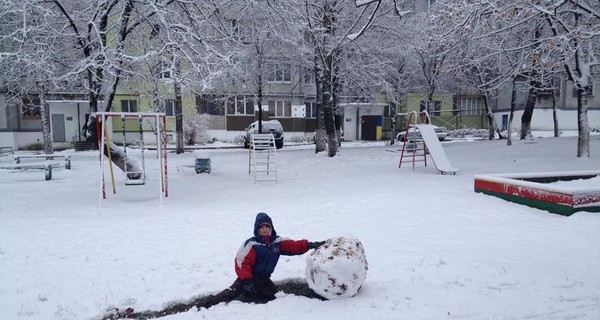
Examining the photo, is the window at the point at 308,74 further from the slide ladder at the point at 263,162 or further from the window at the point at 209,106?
the slide ladder at the point at 263,162

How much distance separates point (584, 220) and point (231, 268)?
6.32 m

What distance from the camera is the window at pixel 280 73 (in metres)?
29.1

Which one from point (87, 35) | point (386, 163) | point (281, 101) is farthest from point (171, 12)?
point (281, 101)

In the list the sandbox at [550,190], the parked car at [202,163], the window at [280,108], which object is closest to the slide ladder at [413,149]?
the sandbox at [550,190]

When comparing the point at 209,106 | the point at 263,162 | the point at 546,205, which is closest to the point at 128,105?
the point at 209,106

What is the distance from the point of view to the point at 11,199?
11.5 meters

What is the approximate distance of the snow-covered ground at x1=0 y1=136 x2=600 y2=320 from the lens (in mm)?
4754

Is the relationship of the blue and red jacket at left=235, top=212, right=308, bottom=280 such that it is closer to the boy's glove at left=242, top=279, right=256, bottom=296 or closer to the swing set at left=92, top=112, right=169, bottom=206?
the boy's glove at left=242, top=279, right=256, bottom=296

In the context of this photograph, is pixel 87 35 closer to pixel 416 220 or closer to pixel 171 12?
pixel 171 12

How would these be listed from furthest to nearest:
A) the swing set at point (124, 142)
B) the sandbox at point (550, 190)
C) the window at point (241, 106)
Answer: the window at point (241, 106) < the swing set at point (124, 142) < the sandbox at point (550, 190)

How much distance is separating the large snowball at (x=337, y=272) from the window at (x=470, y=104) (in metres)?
37.1

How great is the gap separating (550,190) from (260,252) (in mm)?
6435

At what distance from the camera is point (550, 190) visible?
8500mm

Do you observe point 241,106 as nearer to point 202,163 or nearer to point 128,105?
point 128,105
